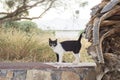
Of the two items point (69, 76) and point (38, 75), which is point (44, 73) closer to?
point (38, 75)

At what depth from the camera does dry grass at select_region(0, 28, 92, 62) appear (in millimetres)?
6586

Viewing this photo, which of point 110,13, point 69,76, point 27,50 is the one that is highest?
point 110,13

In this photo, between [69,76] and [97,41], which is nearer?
[97,41]

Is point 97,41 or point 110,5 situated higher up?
point 110,5

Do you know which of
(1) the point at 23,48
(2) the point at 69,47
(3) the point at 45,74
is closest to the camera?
(3) the point at 45,74

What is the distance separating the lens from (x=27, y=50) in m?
6.75

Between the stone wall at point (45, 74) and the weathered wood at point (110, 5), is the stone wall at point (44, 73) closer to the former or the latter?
the stone wall at point (45, 74)

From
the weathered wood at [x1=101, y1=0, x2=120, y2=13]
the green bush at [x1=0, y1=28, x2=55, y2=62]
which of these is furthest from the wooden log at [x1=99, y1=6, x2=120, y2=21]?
the green bush at [x1=0, y1=28, x2=55, y2=62]

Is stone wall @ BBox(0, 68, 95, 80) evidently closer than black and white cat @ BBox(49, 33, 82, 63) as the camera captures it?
Yes

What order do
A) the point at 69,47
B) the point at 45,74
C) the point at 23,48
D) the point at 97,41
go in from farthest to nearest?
1. the point at 23,48
2. the point at 69,47
3. the point at 45,74
4. the point at 97,41

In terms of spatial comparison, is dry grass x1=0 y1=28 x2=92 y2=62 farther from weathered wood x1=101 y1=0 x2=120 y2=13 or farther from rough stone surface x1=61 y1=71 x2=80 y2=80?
weathered wood x1=101 y1=0 x2=120 y2=13

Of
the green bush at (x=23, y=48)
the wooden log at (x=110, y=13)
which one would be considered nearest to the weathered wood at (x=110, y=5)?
the wooden log at (x=110, y=13)

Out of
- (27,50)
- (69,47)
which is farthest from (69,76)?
(27,50)

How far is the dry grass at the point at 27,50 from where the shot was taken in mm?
6586
